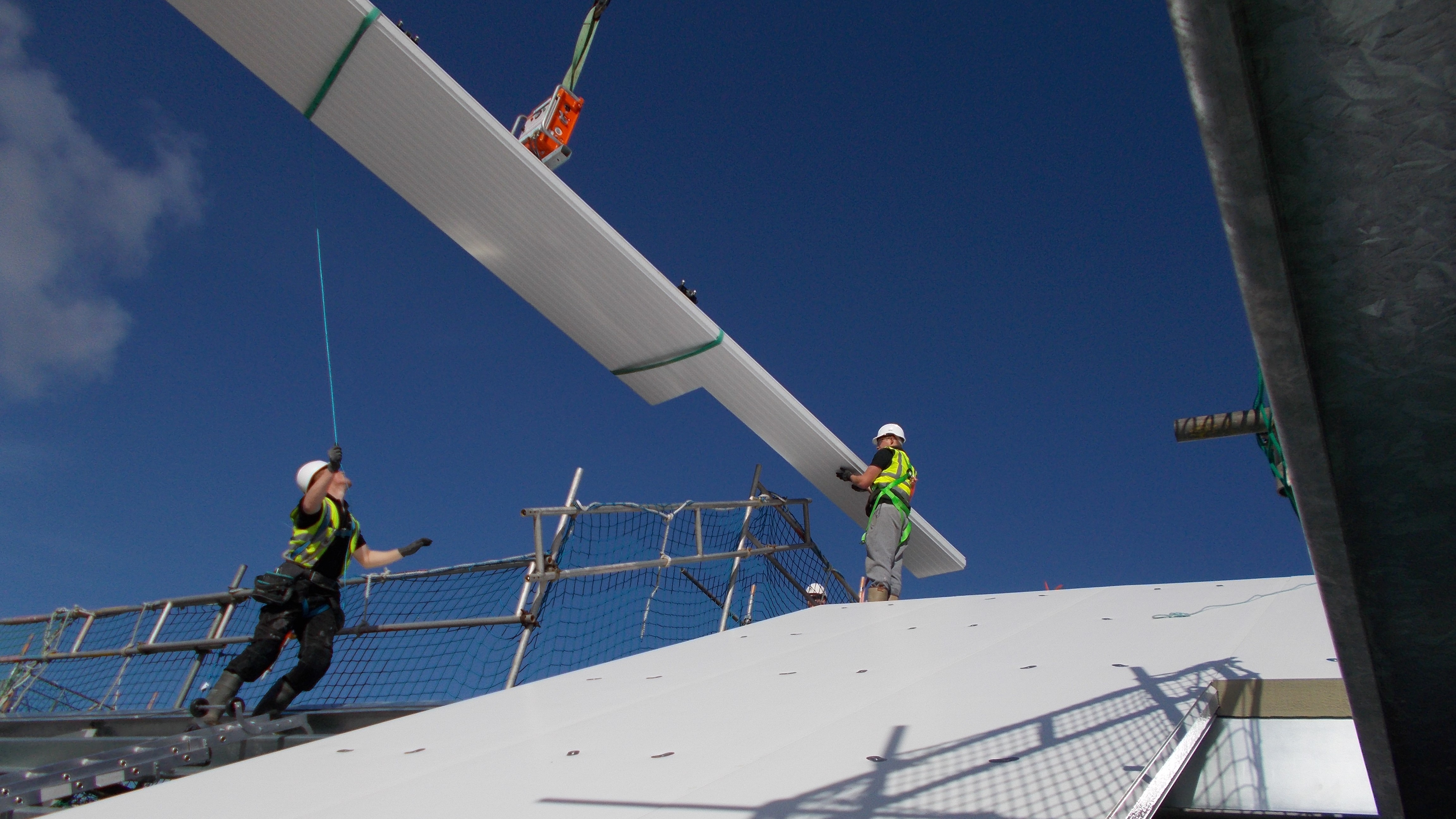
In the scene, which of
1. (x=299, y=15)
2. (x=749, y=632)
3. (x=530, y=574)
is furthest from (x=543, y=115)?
(x=749, y=632)

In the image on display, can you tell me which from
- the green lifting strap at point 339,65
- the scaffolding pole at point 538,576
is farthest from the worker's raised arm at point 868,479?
the green lifting strap at point 339,65

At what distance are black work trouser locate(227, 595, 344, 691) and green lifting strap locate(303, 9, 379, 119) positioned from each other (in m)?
3.00

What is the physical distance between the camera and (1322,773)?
170 centimetres

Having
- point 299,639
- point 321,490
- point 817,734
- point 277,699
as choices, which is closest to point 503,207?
point 321,490

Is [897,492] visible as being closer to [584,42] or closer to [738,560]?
[738,560]

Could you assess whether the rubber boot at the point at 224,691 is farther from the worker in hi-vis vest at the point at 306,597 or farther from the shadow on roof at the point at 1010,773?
the shadow on roof at the point at 1010,773

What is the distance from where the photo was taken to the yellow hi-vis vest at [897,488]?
599 centimetres

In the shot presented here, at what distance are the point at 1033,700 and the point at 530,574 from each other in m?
2.74

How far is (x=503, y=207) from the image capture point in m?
5.33

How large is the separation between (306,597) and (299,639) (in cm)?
21

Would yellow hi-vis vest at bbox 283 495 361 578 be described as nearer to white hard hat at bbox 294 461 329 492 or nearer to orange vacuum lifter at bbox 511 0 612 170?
white hard hat at bbox 294 461 329 492

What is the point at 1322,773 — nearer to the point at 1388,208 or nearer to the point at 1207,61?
the point at 1388,208

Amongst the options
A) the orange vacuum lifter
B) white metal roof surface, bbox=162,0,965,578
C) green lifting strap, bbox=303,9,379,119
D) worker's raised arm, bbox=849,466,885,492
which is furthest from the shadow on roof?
the orange vacuum lifter

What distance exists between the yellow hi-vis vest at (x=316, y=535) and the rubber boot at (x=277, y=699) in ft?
2.11
